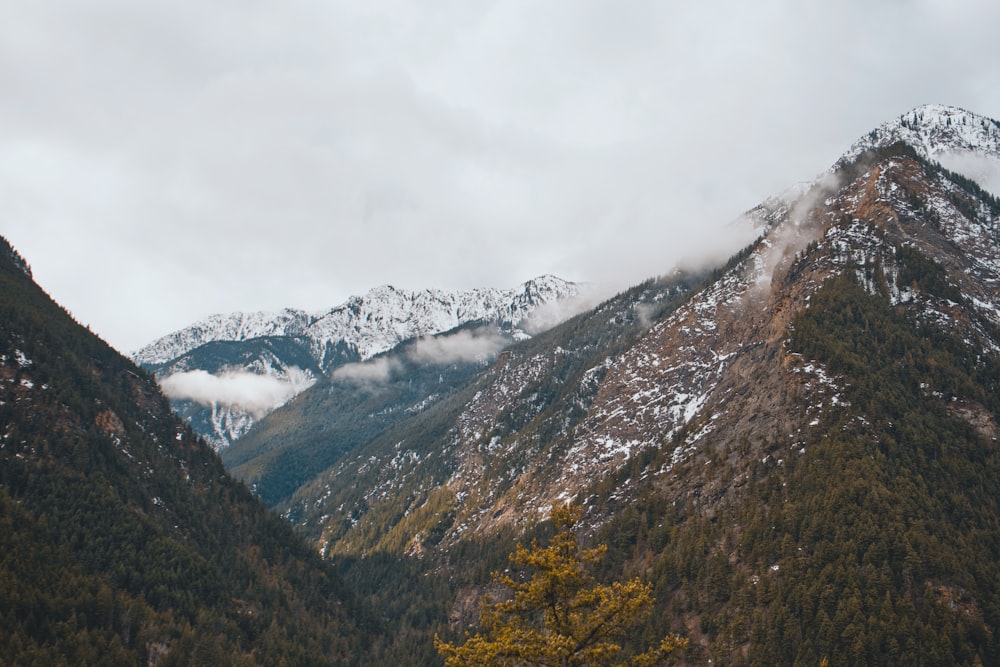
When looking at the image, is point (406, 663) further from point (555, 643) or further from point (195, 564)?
point (555, 643)

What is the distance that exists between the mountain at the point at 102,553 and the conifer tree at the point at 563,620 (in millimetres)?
123934

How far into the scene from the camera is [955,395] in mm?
154125

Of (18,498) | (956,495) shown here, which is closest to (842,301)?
(956,495)

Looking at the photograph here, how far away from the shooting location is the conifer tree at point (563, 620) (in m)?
22.5

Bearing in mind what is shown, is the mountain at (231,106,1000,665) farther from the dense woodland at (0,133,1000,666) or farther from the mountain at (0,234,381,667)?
the mountain at (0,234,381,667)

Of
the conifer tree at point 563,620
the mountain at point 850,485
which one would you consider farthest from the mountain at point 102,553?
the conifer tree at point 563,620

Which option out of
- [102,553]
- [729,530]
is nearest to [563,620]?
[729,530]

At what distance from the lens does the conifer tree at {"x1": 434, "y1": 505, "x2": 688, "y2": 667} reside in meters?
22.5

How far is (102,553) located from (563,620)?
16748cm

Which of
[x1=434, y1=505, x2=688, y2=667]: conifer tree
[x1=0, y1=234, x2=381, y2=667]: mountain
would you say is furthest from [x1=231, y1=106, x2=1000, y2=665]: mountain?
[x1=434, y1=505, x2=688, y2=667]: conifer tree

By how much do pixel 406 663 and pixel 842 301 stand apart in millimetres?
179461

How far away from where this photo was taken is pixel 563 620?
23.6 metres

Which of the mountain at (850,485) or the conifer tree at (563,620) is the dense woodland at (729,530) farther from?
the conifer tree at (563,620)

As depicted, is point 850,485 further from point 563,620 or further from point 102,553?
point 102,553
